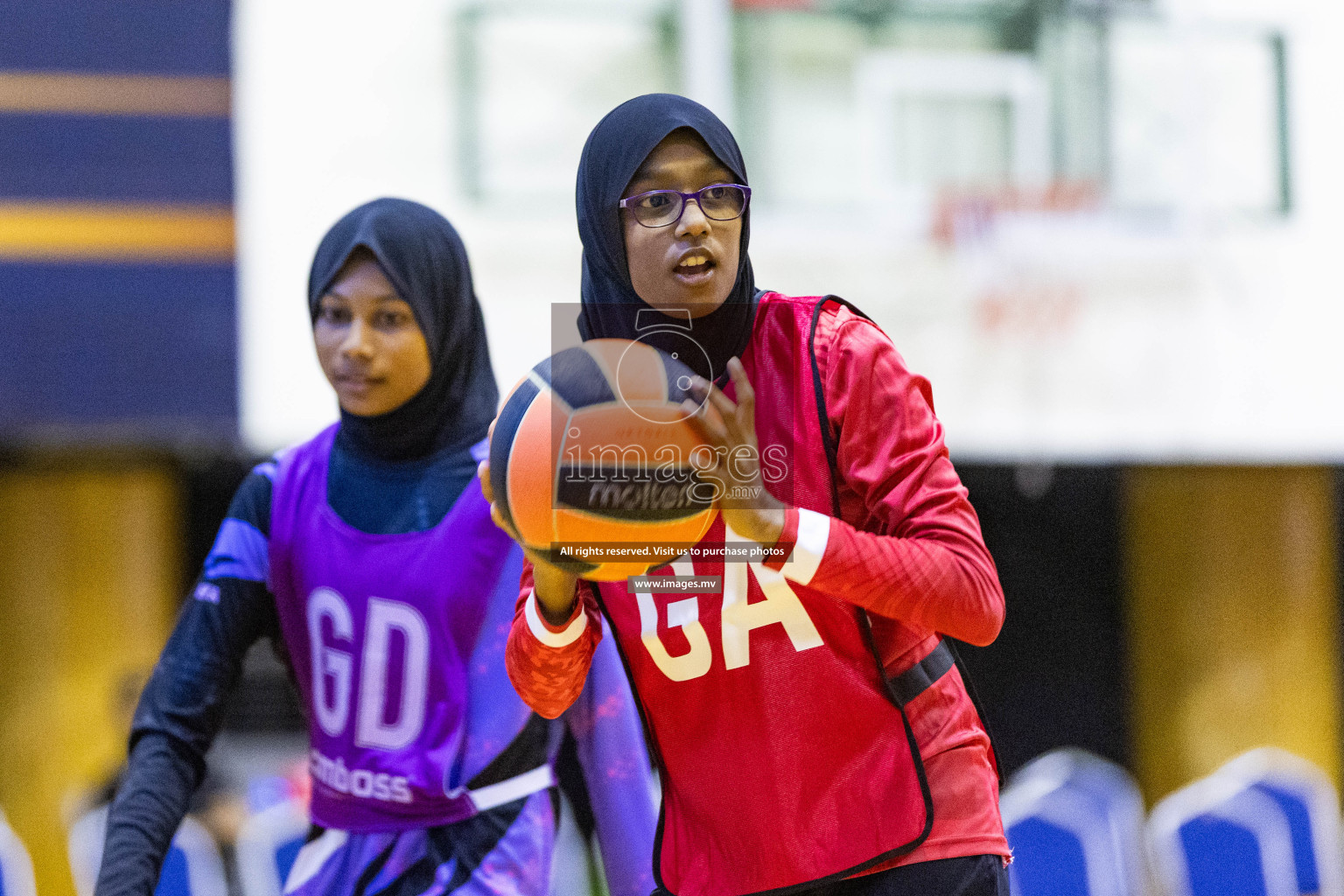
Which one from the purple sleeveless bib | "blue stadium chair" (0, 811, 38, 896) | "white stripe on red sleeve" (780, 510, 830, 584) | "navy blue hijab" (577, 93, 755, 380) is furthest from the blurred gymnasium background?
"white stripe on red sleeve" (780, 510, 830, 584)

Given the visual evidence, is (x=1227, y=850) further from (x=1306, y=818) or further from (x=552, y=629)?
(x=552, y=629)

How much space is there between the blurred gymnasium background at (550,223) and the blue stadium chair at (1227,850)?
1.73 metres

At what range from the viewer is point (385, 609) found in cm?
230

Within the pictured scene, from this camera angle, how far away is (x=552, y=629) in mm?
1706

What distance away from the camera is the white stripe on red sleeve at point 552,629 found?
1711mm

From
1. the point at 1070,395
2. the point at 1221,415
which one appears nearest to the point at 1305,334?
the point at 1221,415

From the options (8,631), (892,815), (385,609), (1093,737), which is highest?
(385,609)

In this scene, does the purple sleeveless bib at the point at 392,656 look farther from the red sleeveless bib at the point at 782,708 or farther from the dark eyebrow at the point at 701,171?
the dark eyebrow at the point at 701,171

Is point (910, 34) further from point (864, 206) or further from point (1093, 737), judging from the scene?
point (1093, 737)

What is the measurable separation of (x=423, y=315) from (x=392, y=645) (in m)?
0.62

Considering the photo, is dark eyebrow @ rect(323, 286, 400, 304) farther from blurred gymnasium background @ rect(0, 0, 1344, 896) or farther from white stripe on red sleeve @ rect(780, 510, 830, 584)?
blurred gymnasium background @ rect(0, 0, 1344, 896)

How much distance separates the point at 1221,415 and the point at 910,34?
250 cm

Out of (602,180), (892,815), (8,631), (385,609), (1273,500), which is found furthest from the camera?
(1273,500)

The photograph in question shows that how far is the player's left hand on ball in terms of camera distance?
1379 millimetres
